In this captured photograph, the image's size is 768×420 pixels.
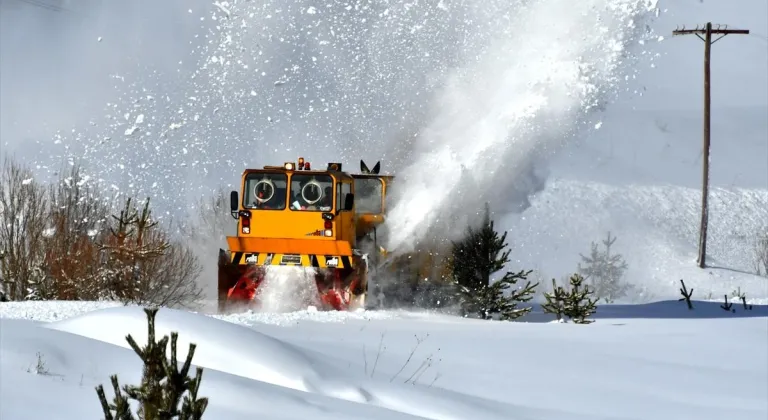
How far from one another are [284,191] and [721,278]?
33593 mm

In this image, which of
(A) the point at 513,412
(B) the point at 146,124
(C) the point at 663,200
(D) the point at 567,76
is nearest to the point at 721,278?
(D) the point at 567,76

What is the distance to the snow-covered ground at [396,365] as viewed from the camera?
9.23 m

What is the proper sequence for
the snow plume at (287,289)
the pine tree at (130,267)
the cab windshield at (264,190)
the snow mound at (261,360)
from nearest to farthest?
1. the snow mound at (261,360)
2. the snow plume at (287,289)
3. the cab windshield at (264,190)
4. the pine tree at (130,267)

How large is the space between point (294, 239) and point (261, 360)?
8.18 metres

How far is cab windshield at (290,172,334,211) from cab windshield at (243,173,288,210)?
24 cm

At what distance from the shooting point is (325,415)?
9211 mm

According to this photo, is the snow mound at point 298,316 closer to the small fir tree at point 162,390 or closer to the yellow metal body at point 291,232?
the yellow metal body at point 291,232

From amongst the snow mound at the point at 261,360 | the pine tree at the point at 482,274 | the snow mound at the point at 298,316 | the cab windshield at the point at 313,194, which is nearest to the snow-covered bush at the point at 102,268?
the cab windshield at the point at 313,194

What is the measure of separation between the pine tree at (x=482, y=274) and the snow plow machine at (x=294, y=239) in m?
2.39

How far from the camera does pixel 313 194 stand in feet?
63.3

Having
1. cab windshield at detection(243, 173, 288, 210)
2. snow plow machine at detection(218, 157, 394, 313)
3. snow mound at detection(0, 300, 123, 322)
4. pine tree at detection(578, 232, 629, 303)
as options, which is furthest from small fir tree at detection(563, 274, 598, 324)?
pine tree at detection(578, 232, 629, 303)

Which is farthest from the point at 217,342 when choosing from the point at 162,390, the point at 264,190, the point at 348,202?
the point at 264,190

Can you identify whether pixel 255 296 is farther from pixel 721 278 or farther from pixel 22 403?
pixel 721 278

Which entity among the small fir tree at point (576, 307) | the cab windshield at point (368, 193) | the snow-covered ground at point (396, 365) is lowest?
the snow-covered ground at point (396, 365)
